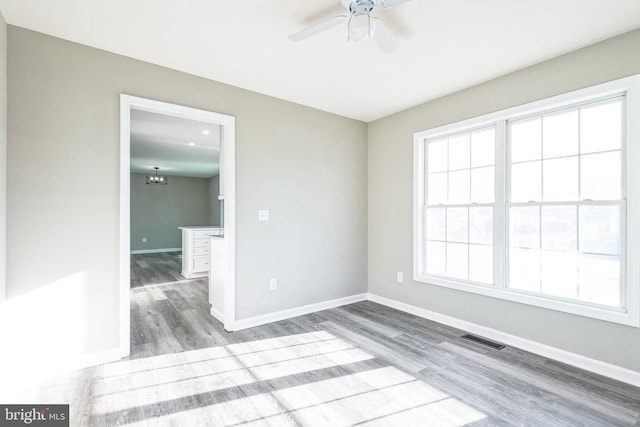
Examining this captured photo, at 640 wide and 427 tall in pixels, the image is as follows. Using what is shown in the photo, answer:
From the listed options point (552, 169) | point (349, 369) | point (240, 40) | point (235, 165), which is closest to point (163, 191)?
point (235, 165)

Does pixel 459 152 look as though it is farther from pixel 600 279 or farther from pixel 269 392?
pixel 269 392

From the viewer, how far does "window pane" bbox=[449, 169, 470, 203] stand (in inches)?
133

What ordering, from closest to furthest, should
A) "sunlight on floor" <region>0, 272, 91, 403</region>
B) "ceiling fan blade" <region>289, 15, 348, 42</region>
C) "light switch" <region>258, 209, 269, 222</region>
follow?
"ceiling fan blade" <region>289, 15, 348, 42</region> → "sunlight on floor" <region>0, 272, 91, 403</region> → "light switch" <region>258, 209, 269, 222</region>

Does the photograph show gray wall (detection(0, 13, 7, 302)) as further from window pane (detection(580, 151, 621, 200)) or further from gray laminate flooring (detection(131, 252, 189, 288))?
window pane (detection(580, 151, 621, 200))

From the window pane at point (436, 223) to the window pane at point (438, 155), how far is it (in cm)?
51

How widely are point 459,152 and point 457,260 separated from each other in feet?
4.03

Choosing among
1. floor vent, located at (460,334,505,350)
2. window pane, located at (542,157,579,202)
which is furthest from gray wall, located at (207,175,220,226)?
window pane, located at (542,157,579,202)

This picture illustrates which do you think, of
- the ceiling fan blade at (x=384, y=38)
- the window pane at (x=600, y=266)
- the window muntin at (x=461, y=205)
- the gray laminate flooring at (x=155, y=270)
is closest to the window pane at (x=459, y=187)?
the window muntin at (x=461, y=205)

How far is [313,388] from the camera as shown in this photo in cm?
216

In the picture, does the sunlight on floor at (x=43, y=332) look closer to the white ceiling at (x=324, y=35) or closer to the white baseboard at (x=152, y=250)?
the white ceiling at (x=324, y=35)

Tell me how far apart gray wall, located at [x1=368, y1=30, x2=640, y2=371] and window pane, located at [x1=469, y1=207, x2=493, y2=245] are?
1.97ft

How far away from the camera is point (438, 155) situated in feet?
12.0

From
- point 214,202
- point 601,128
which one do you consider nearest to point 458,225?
point 601,128

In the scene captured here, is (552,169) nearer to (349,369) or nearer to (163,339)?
→ (349,369)
